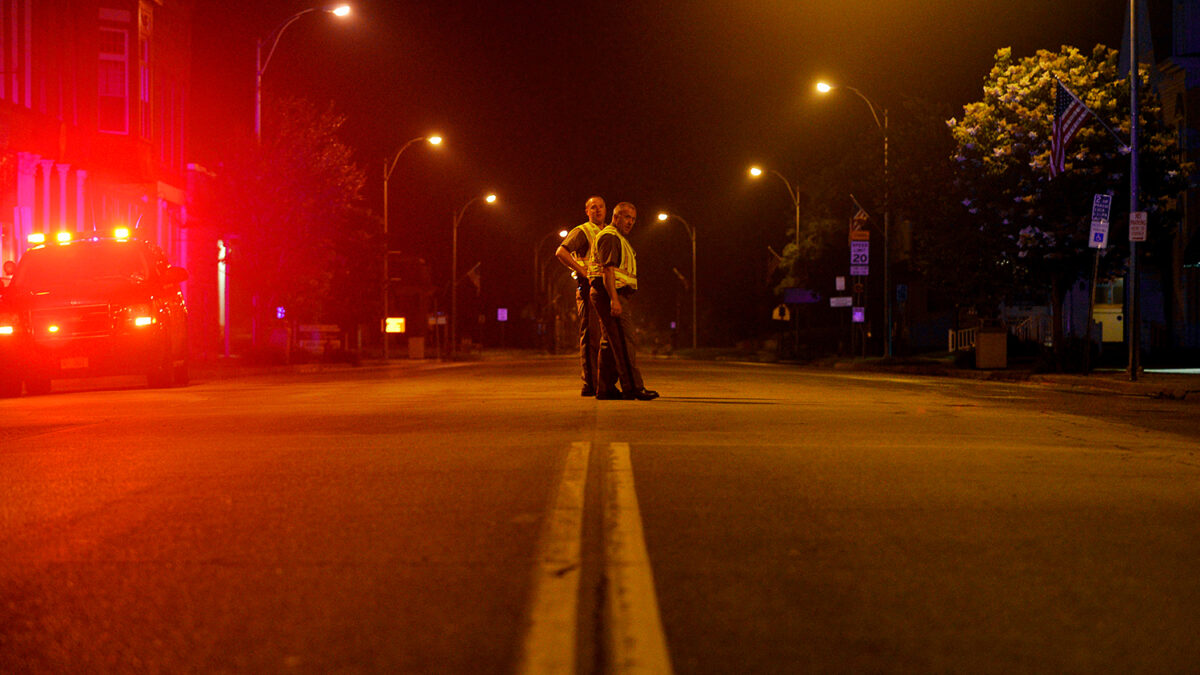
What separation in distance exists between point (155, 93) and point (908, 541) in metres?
37.8

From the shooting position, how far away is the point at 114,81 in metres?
36.1

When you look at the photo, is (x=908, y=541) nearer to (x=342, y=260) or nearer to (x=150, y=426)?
(x=150, y=426)

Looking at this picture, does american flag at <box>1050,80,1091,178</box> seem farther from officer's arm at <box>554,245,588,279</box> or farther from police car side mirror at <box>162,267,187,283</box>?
police car side mirror at <box>162,267,187,283</box>

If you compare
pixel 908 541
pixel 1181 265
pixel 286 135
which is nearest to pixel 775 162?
pixel 1181 265

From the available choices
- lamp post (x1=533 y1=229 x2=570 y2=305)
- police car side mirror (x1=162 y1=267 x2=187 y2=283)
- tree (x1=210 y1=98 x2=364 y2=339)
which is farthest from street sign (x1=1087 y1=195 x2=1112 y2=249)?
lamp post (x1=533 y1=229 x2=570 y2=305)

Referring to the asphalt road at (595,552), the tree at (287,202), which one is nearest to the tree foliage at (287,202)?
the tree at (287,202)

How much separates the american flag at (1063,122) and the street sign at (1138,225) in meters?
4.04

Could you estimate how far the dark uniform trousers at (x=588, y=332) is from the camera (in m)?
13.1

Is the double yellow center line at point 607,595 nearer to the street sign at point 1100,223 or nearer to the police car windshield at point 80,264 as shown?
the police car windshield at point 80,264

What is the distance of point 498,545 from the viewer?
4840 mm

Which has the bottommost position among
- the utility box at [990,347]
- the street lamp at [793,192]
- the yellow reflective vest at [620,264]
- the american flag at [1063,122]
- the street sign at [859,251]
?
the utility box at [990,347]

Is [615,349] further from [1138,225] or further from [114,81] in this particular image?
[114,81]

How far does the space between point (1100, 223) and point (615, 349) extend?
14.8 metres

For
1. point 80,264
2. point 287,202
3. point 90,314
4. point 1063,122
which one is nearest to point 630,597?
point 90,314
